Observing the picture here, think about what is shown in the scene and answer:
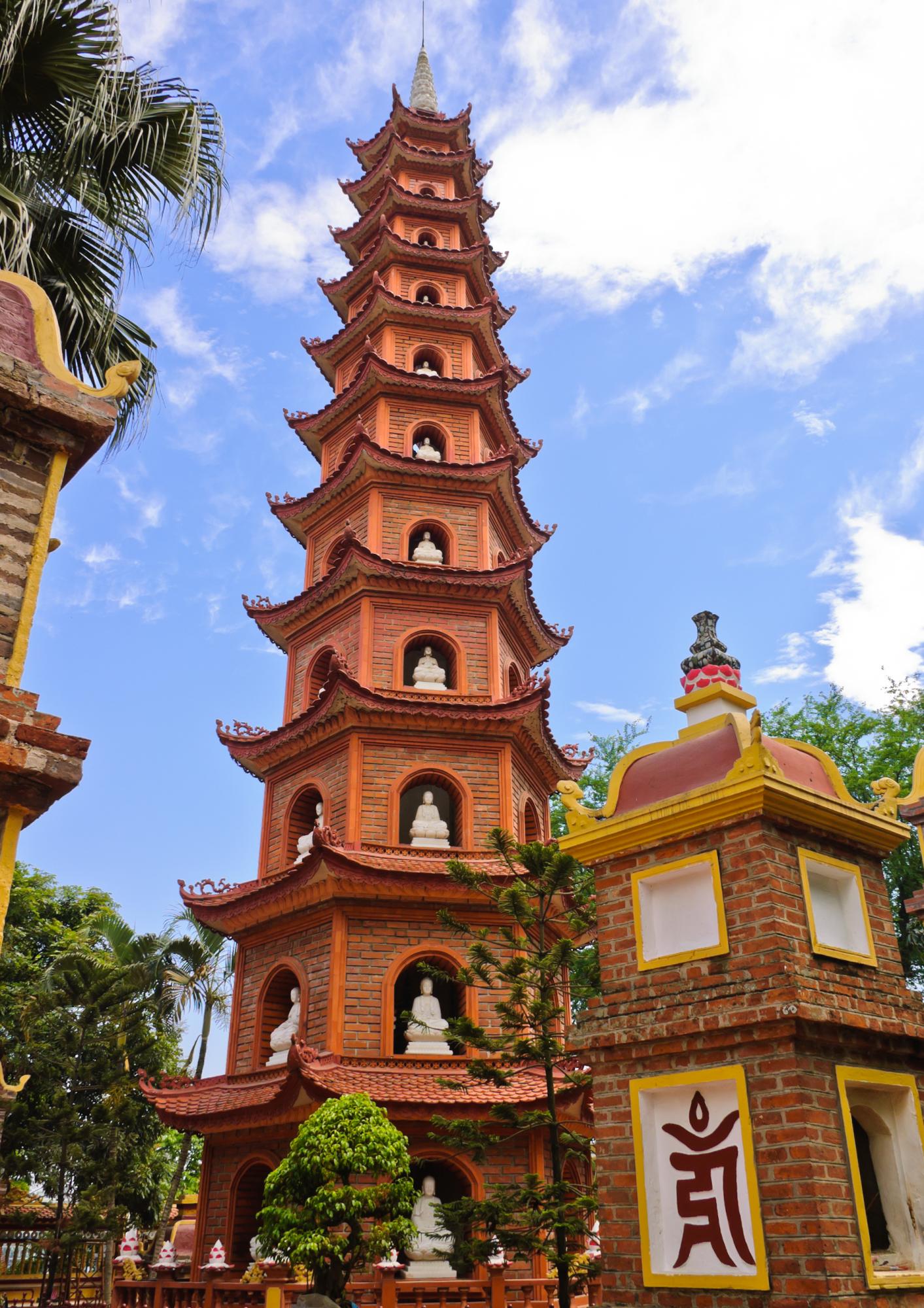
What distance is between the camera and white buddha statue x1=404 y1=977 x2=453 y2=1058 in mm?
14109

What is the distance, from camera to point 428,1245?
13.0m

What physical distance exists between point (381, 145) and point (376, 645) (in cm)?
1420

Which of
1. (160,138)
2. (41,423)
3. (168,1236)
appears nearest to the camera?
(41,423)

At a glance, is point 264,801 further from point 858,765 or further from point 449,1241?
point 858,765

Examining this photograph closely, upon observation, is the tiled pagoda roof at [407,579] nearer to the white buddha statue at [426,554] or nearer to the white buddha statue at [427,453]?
the white buddha statue at [426,554]

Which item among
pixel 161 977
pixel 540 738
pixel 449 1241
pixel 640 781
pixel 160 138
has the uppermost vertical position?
pixel 160 138

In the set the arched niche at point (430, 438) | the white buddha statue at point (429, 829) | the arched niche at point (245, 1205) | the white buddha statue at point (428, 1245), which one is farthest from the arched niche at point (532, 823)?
the arched niche at point (430, 438)

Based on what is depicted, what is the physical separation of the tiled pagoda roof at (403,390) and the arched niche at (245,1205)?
43.9ft

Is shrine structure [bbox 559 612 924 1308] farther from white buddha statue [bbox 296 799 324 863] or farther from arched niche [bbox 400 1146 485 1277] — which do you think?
white buddha statue [bbox 296 799 324 863]

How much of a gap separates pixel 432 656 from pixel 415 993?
552cm

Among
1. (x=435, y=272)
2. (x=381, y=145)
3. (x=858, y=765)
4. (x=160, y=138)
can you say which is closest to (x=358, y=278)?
(x=435, y=272)

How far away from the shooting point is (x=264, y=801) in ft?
58.4

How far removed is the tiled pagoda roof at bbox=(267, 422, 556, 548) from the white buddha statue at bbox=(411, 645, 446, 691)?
3678 mm

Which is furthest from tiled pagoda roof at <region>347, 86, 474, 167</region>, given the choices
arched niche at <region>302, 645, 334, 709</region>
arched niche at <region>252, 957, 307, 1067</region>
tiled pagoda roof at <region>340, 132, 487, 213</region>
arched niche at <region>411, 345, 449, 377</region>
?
arched niche at <region>252, 957, 307, 1067</region>
